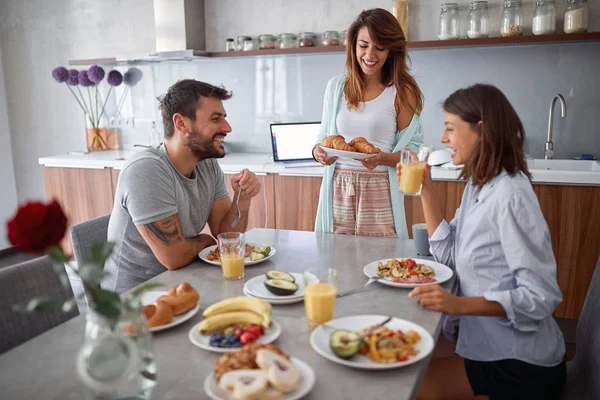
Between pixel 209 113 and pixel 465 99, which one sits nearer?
pixel 465 99

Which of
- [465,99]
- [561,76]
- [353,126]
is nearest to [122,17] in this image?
[353,126]

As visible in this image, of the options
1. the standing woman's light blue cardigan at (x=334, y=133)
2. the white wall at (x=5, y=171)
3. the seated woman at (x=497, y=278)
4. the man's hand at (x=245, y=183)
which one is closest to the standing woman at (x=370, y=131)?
the standing woman's light blue cardigan at (x=334, y=133)

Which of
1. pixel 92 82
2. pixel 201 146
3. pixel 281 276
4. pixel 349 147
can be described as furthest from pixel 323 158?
pixel 92 82

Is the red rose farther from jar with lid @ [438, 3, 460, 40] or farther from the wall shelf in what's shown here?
jar with lid @ [438, 3, 460, 40]

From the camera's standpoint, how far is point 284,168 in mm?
3246

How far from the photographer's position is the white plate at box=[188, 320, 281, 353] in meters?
1.10

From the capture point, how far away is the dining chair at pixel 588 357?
134cm

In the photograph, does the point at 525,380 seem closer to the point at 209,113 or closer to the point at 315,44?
the point at 209,113

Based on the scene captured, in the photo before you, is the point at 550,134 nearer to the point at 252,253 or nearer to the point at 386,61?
the point at 386,61

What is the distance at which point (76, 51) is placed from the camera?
4.27 m

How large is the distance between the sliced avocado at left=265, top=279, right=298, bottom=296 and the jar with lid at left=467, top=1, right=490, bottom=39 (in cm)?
223

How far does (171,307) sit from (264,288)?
0.94 feet

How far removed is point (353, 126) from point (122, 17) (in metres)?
2.51

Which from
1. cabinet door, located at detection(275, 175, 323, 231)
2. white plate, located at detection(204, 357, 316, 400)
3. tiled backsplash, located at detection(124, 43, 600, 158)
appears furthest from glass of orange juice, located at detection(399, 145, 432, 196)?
cabinet door, located at detection(275, 175, 323, 231)
